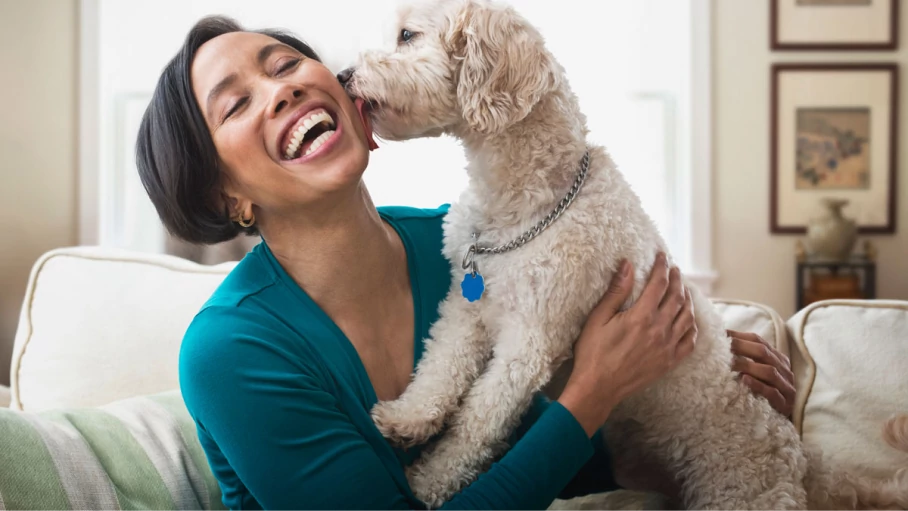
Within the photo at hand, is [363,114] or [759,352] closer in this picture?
[363,114]

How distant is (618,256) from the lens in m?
1.30

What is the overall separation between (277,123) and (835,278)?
347 centimetres

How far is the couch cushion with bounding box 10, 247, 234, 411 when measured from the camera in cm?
178

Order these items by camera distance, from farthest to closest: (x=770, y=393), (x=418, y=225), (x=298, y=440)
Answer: (x=418, y=225)
(x=770, y=393)
(x=298, y=440)

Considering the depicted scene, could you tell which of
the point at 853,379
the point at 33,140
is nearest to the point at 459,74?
the point at 853,379

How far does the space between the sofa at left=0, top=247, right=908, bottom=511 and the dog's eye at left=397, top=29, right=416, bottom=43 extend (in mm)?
853

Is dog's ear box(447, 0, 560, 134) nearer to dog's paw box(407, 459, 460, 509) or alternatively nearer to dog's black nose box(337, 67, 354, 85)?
dog's black nose box(337, 67, 354, 85)

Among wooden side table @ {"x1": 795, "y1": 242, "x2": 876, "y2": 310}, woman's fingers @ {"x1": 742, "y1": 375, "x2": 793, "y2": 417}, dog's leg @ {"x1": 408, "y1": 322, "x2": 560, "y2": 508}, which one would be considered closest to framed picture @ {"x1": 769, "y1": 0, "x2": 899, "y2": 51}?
wooden side table @ {"x1": 795, "y1": 242, "x2": 876, "y2": 310}

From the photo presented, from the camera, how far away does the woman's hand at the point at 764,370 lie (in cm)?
142

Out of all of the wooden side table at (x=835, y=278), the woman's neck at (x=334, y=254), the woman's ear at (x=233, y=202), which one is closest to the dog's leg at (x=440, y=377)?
the woman's neck at (x=334, y=254)

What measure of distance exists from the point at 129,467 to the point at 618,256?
92 cm

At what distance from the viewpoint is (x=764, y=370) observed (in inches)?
57.0

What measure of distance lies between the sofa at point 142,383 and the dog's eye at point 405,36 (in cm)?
85

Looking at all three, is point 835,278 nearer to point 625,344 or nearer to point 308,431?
point 625,344
